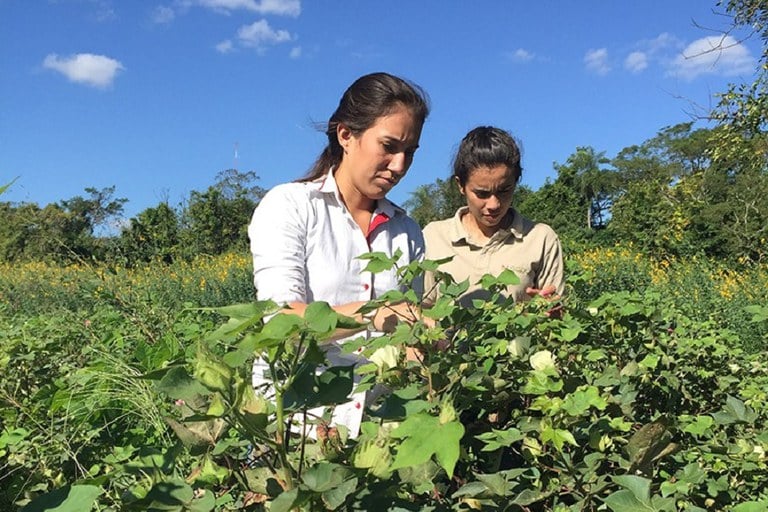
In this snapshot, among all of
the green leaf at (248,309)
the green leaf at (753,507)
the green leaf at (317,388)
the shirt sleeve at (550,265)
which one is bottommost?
the green leaf at (753,507)

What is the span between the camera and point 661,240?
12.2m

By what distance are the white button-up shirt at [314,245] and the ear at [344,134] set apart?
0.10 meters

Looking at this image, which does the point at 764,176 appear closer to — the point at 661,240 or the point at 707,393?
the point at 661,240

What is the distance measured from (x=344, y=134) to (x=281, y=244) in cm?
38

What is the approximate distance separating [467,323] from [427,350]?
4.3 inches

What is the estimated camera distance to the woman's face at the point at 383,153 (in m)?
1.64

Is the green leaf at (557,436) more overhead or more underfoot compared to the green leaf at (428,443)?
more underfoot

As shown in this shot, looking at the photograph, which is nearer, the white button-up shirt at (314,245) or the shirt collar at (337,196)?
the white button-up shirt at (314,245)

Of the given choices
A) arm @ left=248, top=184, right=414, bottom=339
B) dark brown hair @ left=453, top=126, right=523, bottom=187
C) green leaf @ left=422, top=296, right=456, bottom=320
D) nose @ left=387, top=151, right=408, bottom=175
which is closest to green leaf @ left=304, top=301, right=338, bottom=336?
green leaf @ left=422, top=296, right=456, bottom=320

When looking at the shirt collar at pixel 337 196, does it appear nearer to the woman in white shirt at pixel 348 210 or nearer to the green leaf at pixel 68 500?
the woman in white shirt at pixel 348 210

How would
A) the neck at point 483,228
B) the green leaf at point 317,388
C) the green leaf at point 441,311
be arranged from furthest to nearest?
the neck at point 483,228 < the green leaf at point 441,311 < the green leaf at point 317,388

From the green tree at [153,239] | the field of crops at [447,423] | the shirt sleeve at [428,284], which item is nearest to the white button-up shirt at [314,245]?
the shirt sleeve at [428,284]

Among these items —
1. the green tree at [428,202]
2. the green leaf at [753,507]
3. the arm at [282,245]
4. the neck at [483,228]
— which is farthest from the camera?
the green tree at [428,202]

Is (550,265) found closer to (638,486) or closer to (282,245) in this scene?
(282,245)
